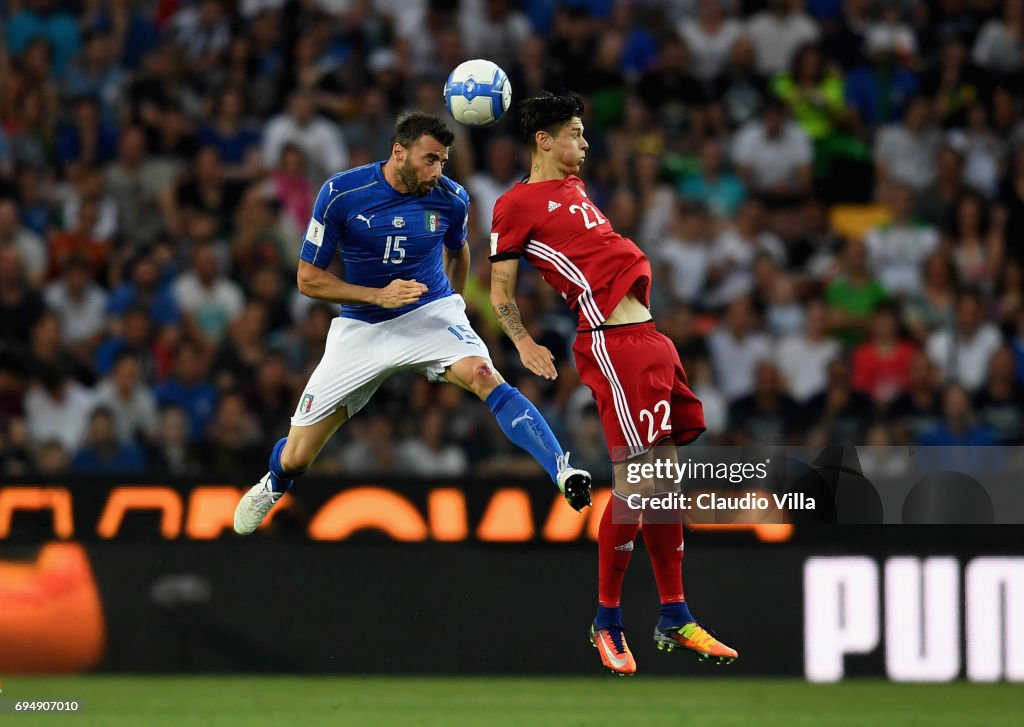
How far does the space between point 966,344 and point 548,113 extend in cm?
637

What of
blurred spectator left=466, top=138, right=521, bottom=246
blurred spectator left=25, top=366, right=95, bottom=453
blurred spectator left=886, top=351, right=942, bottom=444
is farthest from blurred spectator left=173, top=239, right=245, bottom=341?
blurred spectator left=886, top=351, right=942, bottom=444

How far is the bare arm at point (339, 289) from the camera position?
31.4 ft

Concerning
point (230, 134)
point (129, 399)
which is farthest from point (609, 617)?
point (230, 134)

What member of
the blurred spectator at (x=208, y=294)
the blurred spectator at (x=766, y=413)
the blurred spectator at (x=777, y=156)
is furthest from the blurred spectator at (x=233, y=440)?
the blurred spectator at (x=777, y=156)

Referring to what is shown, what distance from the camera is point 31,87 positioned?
16.6 m

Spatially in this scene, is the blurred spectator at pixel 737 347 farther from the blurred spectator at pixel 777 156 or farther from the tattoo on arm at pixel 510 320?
the tattoo on arm at pixel 510 320

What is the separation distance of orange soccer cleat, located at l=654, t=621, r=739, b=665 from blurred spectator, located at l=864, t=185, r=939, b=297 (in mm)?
6549

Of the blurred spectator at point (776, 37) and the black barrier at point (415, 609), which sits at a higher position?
the blurred spectator at point (776, 37)

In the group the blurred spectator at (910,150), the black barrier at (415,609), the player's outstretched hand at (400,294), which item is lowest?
the black barrier at (415,609)

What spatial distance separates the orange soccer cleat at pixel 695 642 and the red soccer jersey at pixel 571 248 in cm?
163

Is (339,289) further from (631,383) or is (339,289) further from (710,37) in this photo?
(710,37)

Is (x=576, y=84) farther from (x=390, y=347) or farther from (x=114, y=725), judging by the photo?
(x=114, y=725)

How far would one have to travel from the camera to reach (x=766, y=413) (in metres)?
13.9

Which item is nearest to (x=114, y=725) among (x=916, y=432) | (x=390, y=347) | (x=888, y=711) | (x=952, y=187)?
(x=390, y=347)
